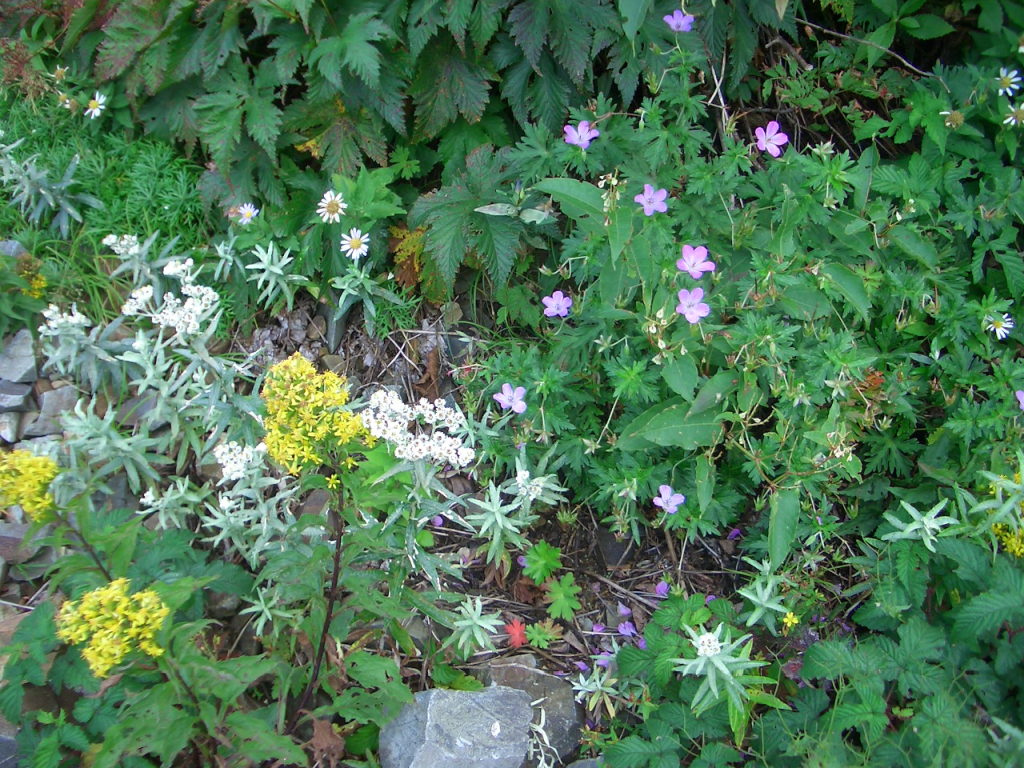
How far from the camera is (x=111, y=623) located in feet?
5.35

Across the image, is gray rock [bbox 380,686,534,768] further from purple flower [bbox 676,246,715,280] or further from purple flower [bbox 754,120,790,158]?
purple flower [bbox 754,120,790,158]

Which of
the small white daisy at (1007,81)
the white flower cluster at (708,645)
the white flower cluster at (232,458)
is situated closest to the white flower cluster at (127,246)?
the white flower cluster at (232,458)

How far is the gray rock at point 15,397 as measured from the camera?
285 cm

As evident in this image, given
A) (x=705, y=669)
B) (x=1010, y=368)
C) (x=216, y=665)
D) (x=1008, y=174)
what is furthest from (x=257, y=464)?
(x=1008, y=174)

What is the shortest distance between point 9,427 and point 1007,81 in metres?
4.01

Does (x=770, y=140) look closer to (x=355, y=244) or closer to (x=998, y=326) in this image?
(x=998, y=326)

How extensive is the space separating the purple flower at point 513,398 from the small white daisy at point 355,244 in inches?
33.8

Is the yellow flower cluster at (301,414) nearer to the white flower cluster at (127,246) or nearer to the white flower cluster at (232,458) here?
the white flower cluster at (232,458)

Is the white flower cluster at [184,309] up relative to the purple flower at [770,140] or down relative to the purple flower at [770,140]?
down

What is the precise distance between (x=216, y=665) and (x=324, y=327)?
1644 millimetres

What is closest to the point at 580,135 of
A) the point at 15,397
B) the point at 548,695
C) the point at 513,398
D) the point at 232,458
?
the point at 513,398

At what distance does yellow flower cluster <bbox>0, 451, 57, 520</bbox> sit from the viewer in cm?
173

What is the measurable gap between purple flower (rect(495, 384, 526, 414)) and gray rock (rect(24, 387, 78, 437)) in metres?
1.76

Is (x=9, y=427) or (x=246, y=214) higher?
(x=246, y=214)
